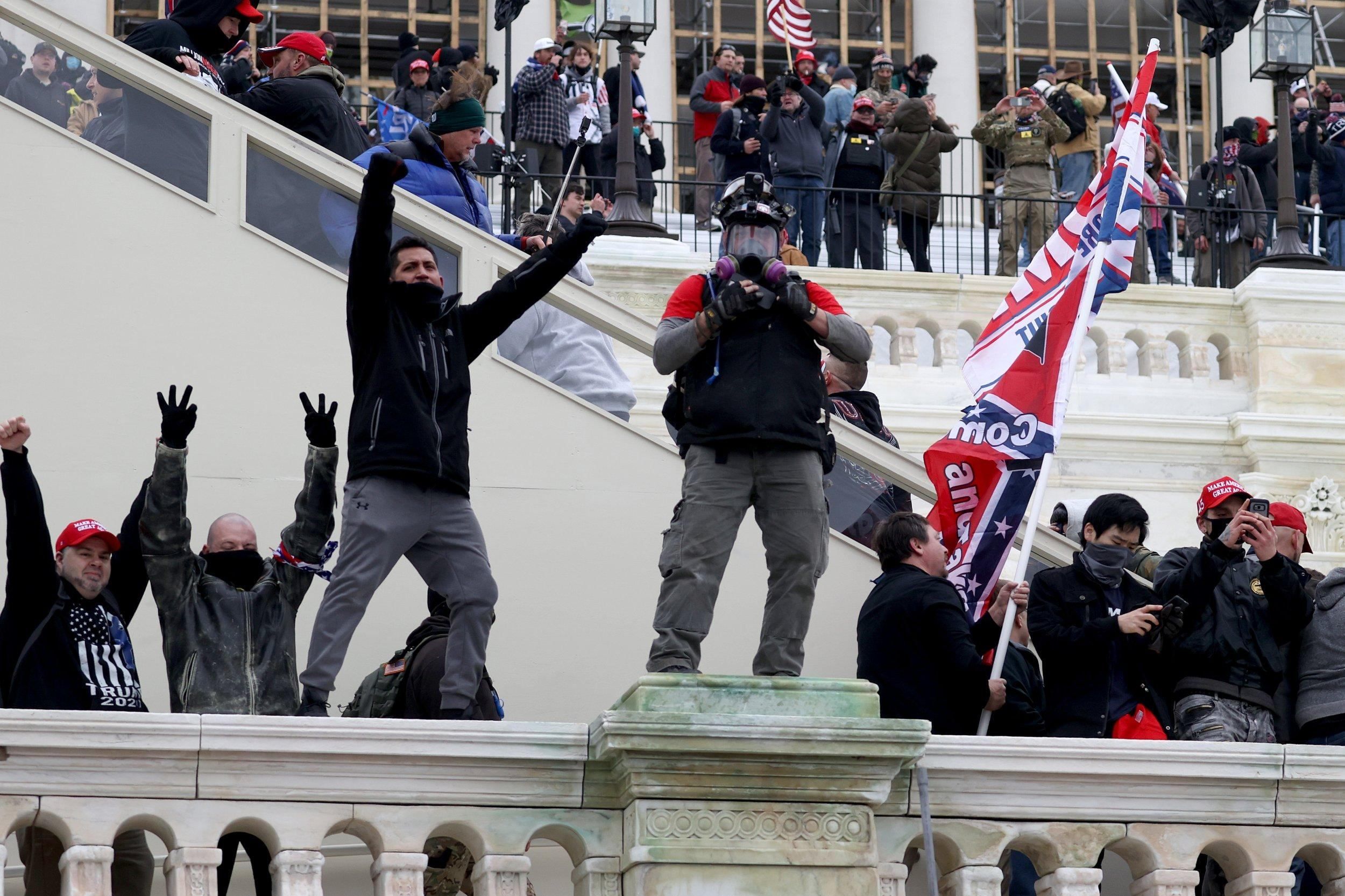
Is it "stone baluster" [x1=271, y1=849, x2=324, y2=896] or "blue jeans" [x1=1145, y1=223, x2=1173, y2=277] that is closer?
"stone baluster" [x1=271, y1=849, x2=324, y2=896]

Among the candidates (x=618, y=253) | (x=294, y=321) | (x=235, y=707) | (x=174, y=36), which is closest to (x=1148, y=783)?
(x=235, y=707)

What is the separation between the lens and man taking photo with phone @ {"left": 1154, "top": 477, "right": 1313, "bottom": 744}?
7781mm

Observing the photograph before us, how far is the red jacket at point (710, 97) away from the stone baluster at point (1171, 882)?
1376 centimetres

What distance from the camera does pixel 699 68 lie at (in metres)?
27.7

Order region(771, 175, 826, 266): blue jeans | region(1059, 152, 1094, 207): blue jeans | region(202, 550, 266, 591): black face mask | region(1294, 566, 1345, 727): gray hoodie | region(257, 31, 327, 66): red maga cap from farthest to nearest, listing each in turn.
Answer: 1. region(1059, 152, 1094, 207): blue jeans
2. region(771, 175, 826, 266): blue jeans
3. region(257, 31, 327, 66): red maga cap
4. region(1294, 566, 1345, 727): gray hoodie
5. region(202, 550, 266, 591): black face mask

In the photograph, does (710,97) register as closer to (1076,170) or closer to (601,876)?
(1076,170)

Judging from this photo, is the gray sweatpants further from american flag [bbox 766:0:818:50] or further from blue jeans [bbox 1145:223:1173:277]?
american flag [bbox 766:0:818:50]

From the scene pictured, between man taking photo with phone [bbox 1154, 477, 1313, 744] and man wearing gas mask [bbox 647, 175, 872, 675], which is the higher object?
man wearing gas mask [bbox 647, 175, 872, 675]

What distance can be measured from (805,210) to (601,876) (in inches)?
475

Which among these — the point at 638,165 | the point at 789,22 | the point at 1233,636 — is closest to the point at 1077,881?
the point at 1233,636

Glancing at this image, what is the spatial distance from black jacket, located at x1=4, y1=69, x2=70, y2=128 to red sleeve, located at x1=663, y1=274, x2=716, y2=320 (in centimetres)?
355

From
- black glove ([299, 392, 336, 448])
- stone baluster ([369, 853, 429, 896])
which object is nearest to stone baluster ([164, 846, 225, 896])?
stone baluster ([369, 853, 429, 896])

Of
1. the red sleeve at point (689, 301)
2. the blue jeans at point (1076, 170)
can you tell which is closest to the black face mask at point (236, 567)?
the red sleeve at point (689, 301)

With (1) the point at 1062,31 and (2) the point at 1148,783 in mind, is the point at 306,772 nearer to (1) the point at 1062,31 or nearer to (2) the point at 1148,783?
(2) the point at 1148,783
